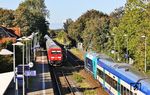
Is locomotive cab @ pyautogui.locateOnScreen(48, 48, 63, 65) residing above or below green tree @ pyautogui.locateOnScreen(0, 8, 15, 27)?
below

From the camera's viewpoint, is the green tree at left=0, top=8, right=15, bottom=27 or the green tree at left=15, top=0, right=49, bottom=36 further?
the green tree at left=0, top=8, right=15, bottom=27

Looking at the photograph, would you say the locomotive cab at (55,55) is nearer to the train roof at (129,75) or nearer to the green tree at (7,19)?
the train roof at (129,75)

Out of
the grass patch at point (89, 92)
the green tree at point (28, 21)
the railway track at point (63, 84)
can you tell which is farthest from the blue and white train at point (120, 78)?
the green tree at point (28, 21)

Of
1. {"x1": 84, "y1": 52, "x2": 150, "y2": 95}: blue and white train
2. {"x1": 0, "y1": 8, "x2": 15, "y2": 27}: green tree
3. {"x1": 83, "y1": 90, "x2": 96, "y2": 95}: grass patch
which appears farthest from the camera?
{"x1": 0, "y1": 8, "x2": 15, "y2": 27}: green tree

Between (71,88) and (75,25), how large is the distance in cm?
7462

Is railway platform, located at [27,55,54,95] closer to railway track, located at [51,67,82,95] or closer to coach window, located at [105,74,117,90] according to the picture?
railway track, located at [51,67,82,95]

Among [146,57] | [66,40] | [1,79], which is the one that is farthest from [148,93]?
[66,40]

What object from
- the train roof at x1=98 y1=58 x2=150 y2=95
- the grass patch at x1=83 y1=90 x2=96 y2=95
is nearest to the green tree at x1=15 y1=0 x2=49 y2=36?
the grass patch at x1=83 y1=90 x2=96 y2=95

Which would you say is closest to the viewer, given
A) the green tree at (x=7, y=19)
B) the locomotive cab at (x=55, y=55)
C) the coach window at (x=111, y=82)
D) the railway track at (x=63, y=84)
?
the coach window at (x=111, y=82)

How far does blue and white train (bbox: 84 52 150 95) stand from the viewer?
24.9m

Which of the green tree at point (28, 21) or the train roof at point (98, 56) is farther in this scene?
the green tree at point (28, 21)

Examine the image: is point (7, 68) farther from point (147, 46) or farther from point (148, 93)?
point (148, 93)

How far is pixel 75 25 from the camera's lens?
118625mm

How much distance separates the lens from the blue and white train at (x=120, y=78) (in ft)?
81.8
